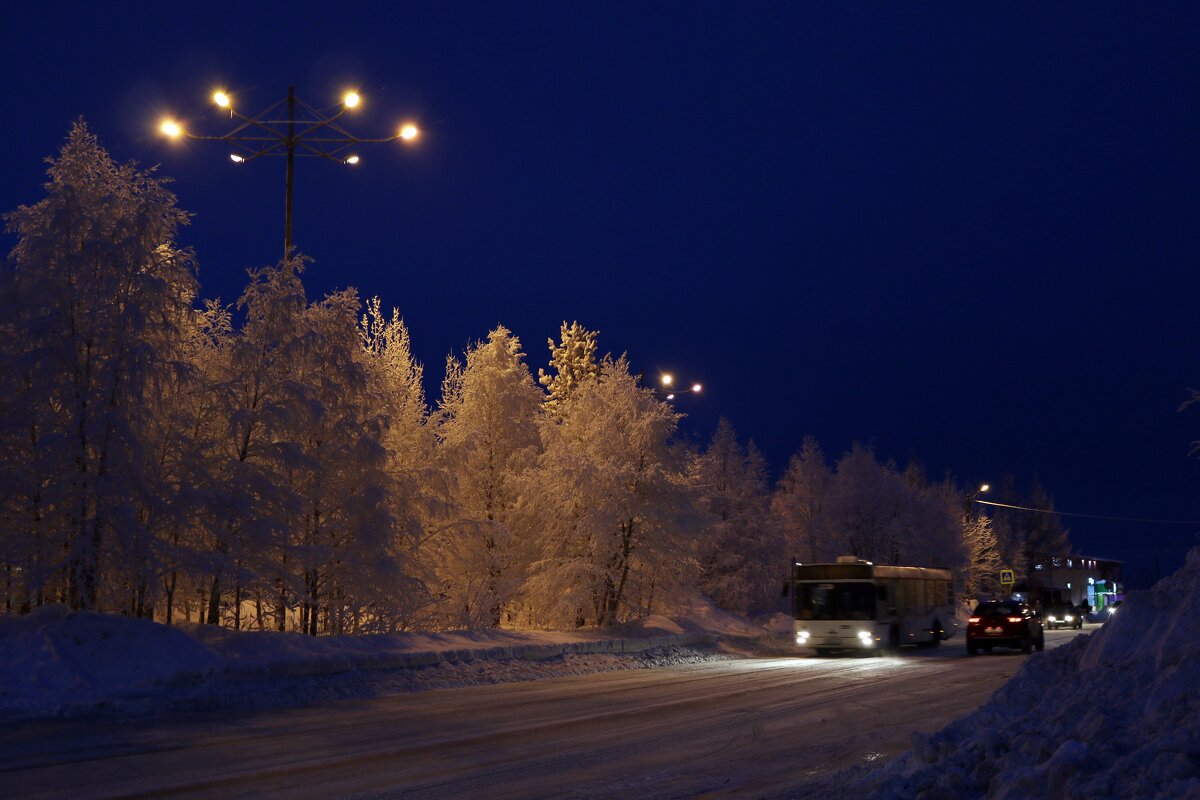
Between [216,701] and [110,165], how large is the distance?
11179 millimetres

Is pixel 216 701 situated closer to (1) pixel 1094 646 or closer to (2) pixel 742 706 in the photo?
(2) pixel 742 706

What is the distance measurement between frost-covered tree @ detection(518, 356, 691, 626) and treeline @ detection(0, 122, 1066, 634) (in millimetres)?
85

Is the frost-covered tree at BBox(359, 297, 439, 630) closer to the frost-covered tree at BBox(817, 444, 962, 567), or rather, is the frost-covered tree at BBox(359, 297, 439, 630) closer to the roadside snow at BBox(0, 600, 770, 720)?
the roadside snow at BBox(0, 600, 770, 720)

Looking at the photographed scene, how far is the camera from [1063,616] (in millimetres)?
72688

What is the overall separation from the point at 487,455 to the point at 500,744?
77.1ft

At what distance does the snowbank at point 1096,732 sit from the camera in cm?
675

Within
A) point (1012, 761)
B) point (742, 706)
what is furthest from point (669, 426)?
point (1012, 761)

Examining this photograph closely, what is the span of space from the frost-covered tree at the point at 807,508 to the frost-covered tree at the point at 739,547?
7.67 metres

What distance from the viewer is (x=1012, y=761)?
7762 mm

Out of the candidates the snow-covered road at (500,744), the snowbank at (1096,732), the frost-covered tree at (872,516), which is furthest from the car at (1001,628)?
the frost-covered tree at (872,516)

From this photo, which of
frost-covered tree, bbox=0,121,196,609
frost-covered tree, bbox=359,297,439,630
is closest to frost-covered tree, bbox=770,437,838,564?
frost-covered tree, bbox=359,297,439,630

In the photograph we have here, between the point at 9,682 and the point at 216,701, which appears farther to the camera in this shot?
the point at 216,701

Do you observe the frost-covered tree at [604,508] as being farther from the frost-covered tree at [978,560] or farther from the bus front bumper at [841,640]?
the frost-covered tree at [978,560]

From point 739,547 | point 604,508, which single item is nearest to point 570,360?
point 739,547
